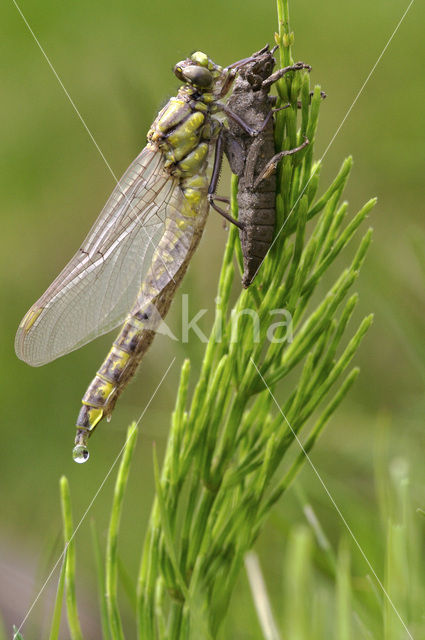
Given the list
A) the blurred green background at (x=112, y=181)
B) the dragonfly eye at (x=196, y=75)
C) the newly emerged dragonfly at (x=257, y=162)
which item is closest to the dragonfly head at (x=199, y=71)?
the dragonfly eye at (x=196, y=75)

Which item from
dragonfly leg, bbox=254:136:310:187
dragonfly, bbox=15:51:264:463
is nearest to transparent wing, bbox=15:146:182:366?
dragonfly, bbox=15:51:264:463

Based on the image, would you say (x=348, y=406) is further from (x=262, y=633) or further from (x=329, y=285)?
(x=262, y=633)

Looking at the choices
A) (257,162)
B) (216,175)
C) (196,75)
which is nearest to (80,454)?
(257,162)

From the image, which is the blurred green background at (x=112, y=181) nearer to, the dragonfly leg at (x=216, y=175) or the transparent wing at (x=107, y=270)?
the transparent wing at (x=107, y=270)

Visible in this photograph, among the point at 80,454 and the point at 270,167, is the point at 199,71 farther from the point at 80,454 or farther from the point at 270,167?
the point at 80,454

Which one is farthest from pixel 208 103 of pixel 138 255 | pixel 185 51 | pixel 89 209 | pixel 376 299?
pixel 89 209

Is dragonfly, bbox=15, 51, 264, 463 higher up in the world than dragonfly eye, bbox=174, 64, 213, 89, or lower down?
lower down

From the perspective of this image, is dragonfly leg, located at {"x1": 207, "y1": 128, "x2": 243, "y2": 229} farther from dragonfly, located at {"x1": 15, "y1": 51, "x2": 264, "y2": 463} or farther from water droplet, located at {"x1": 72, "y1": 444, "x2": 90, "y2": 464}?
water droplet, located at {"x1": 72, "y1": 444, "x2": 90, "y2": 464}
